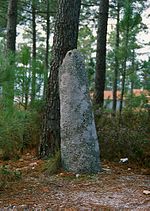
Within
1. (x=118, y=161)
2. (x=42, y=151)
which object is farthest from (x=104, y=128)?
(x=42, y=151)

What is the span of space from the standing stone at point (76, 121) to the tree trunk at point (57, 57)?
66cm

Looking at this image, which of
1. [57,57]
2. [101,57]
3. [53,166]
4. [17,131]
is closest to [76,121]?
[53,166]

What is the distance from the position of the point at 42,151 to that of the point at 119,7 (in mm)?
10539

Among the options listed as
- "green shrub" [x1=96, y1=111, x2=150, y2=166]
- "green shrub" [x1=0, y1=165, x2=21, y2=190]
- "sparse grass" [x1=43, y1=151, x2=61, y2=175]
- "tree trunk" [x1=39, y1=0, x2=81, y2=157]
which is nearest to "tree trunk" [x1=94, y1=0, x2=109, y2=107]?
"green shrub" [x1=96, y1=111, x2=150, y2=166]

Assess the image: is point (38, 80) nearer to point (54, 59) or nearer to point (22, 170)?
point (54, 59)

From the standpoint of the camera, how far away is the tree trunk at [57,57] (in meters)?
5.75

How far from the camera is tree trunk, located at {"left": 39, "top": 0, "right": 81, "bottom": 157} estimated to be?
5.75 metres

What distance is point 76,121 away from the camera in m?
5.00

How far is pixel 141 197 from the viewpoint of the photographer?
4070 mm

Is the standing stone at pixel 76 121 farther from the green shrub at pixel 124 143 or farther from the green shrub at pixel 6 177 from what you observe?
the green shrub at pixel 124 143

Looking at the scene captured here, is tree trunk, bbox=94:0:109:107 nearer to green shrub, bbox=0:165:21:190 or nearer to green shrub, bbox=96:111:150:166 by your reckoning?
green shrub, bbox=96:111:150:166

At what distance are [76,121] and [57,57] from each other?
4.15 feet

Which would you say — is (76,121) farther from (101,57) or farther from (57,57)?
(101,57)

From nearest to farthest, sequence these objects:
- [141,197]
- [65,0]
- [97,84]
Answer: [141,197] → [65,0] → [97,84]
